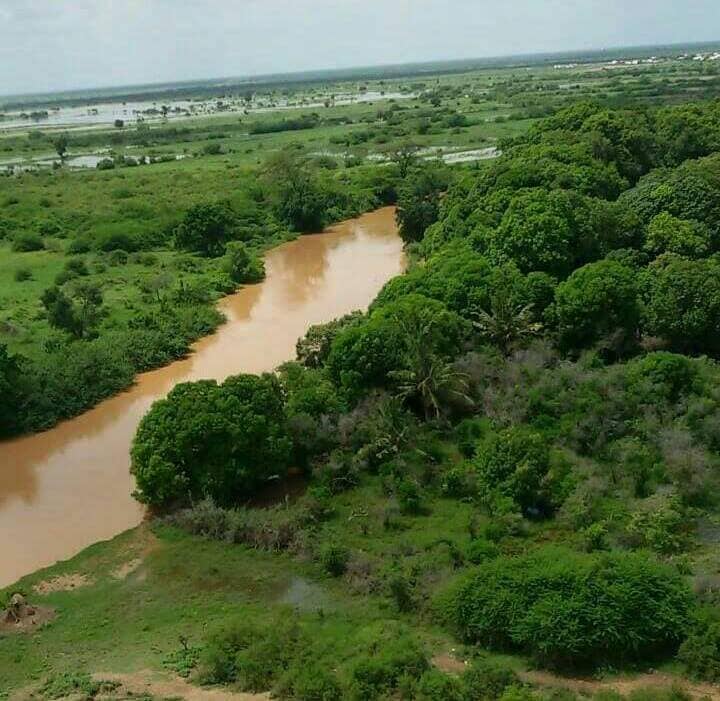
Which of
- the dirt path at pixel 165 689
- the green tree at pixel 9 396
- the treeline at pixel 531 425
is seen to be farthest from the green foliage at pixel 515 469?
the green tree at pixel 9 396

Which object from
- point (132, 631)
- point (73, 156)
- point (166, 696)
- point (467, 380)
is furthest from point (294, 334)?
point (73, 156)

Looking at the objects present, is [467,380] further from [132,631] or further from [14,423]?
[14,423]

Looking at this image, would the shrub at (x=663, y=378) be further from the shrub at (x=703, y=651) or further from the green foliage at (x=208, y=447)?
the green foliage at (x=208, y=447)

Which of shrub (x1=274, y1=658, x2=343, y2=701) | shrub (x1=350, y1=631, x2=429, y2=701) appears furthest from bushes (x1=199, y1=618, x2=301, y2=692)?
shrub (x1=350, y1=631, x2=429, y2=701)

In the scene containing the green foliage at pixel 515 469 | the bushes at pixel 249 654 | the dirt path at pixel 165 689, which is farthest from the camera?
the green foliage at pixel 515 469

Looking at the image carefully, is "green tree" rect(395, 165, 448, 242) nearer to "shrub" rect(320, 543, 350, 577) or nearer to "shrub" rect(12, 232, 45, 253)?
"shrub" rect(12, 232, 45, 253)

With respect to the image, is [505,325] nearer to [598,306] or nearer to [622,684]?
[598,306]

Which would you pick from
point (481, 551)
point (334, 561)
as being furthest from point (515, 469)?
point (334, 561)
